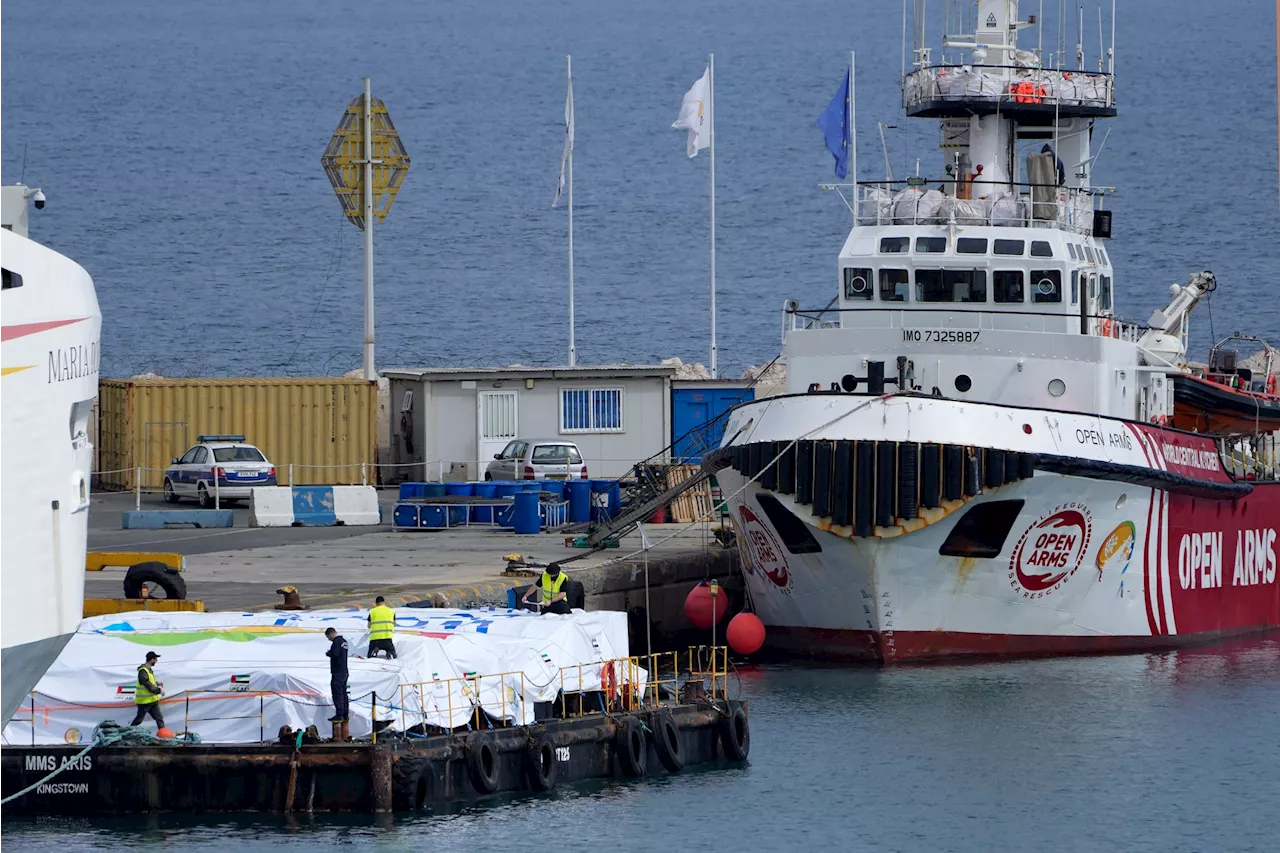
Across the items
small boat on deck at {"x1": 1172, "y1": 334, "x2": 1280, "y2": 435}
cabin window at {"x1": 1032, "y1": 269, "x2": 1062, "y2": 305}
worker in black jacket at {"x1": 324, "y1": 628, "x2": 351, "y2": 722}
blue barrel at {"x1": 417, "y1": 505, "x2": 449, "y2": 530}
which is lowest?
worker in black jacket at {"x1": 324, "y1": 628, "x2": 351, "y2": 722}

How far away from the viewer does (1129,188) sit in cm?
16425

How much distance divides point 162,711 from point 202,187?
154 metres

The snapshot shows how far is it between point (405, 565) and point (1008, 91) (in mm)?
12291

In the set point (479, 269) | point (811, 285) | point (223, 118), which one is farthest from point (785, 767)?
point (223, 118)

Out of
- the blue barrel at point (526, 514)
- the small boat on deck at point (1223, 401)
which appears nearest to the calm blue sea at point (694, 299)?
the small boat on deck at point (1223, 401)

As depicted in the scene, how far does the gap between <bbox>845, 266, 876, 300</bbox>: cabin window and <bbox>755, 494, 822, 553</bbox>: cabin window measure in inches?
176

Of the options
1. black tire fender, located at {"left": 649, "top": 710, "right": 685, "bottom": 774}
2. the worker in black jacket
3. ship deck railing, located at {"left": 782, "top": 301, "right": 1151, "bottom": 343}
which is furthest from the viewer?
ship deck railing, located at {"left": 782, "top": 301, "right": 1151, "bottom": 343}

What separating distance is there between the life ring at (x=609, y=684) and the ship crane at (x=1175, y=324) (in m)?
14.0

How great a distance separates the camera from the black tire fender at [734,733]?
988 inches

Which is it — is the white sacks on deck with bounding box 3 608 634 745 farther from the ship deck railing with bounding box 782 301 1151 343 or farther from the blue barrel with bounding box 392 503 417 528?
the blue barrel with bounding box 392 503 417 528

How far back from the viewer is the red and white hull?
30.5 metres

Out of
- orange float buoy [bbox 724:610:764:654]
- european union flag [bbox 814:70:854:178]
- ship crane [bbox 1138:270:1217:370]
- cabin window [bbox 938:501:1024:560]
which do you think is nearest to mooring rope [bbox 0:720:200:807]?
orange float buoy [bbox 724:610:764:654]

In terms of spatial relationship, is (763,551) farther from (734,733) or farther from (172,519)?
(172,519)

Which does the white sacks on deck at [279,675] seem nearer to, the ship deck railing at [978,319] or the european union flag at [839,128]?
the ship deck railing at [978,319]
